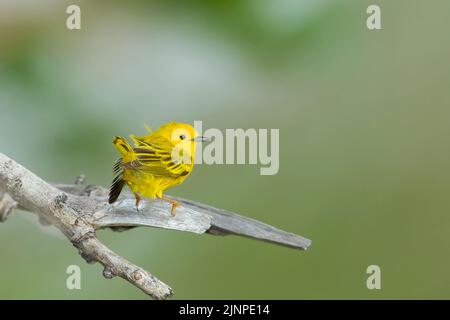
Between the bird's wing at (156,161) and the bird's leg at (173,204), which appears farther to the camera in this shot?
the bird's leg at (173,204)

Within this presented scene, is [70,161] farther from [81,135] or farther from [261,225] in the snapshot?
[261,225]

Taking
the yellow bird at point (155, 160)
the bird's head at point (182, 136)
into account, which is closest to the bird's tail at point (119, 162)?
the yellow bird at point (155, 160)

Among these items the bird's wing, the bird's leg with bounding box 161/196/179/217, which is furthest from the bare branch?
the bird's wing

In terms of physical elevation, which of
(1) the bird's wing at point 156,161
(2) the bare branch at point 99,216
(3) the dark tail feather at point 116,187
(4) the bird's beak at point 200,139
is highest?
(4) the bird's beak at point 200,139

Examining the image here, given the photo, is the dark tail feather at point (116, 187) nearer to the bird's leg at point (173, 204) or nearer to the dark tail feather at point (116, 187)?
the dark tail feather at point (116, 187)

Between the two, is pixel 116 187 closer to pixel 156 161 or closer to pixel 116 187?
pixel 116 187

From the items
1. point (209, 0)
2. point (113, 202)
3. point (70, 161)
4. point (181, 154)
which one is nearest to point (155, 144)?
point (181, 154)

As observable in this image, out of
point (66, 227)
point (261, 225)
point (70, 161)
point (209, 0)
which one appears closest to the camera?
point (66, 227)

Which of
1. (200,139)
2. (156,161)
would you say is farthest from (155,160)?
(200,139)

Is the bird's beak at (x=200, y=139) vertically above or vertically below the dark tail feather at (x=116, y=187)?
above
